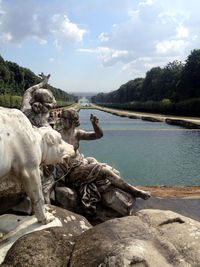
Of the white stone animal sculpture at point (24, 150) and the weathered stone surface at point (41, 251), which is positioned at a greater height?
the white stone animal sculpture at point (24, 150)

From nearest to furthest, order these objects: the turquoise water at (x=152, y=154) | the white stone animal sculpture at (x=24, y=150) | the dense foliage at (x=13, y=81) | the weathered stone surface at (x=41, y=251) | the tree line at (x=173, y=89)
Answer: the weathered stone surface at (x=41, y=251) < the white stone animal sculpture at (x=24, y=150) < the turquoise water at (x=152, y=154) < the dense foliage at (x=13, y=81) < the tree line at (x=173, y=89)

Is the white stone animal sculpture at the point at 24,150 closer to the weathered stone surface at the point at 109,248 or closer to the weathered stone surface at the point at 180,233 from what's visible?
the weathered stone surface at the point at 109,248

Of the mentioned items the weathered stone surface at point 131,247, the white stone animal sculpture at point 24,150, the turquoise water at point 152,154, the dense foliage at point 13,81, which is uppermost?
the dense foliage at point 13,81

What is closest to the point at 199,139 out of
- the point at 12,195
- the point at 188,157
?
the point at 188,157

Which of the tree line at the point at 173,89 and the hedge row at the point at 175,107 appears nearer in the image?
the hedge row at the point at 175,107

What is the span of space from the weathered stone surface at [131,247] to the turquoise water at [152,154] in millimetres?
6330

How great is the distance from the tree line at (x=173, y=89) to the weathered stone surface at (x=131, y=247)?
3231cm

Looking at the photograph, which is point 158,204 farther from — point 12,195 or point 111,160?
point 111,160

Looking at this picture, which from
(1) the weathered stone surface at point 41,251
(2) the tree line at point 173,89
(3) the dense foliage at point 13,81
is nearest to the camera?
(1) the weathered stone surface at point 41,251

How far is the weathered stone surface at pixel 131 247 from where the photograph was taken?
54.7 inches

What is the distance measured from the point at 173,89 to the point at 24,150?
44.6 m

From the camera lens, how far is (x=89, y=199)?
4.13m

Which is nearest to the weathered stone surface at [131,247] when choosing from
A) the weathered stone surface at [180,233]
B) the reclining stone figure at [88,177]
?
the weathered stone surface at [180,233]

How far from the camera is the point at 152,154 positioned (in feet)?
38.9
